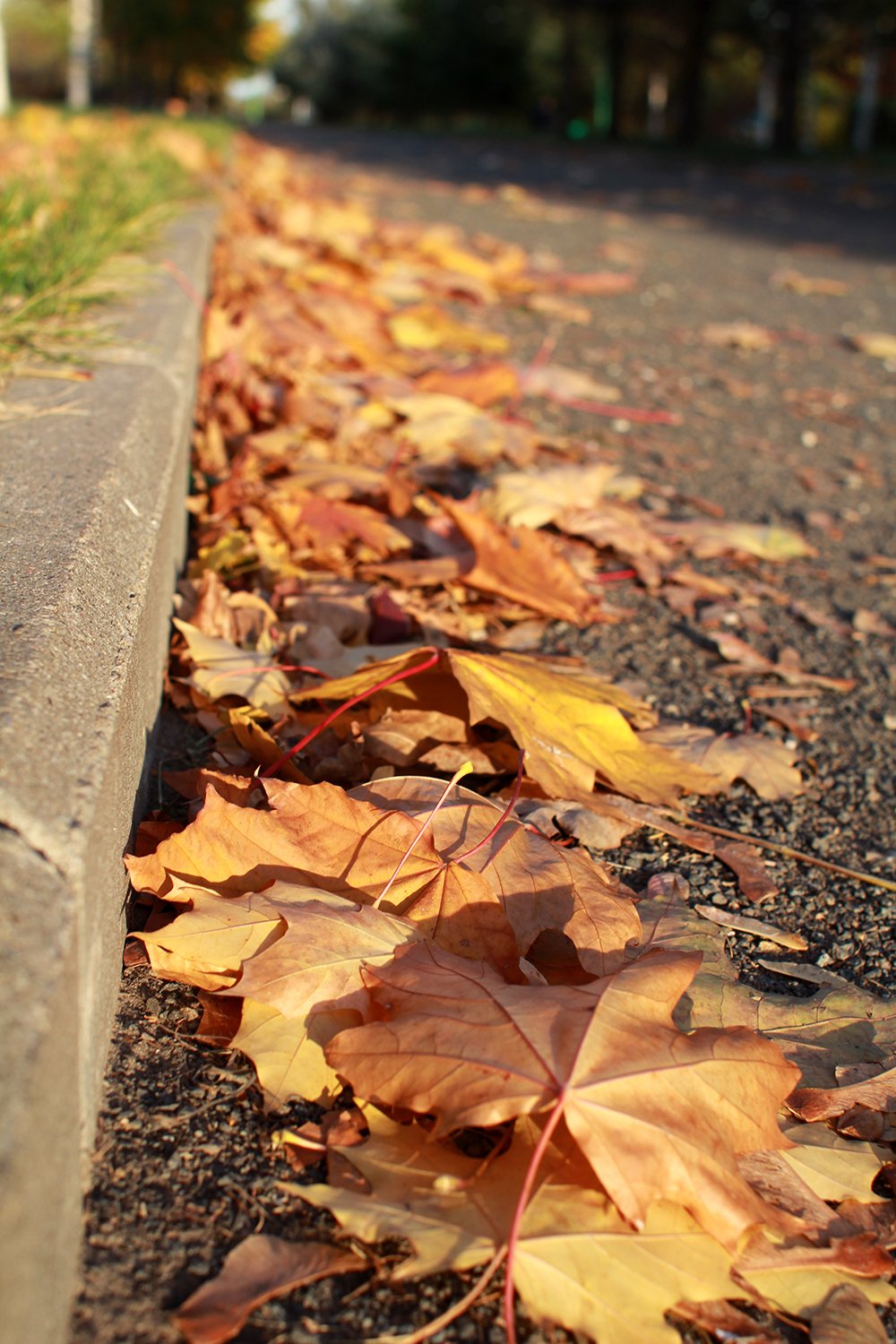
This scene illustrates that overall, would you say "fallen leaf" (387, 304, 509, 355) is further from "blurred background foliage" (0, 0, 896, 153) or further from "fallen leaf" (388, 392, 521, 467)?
"blurred background foliage" (0, 0, 896, 153)

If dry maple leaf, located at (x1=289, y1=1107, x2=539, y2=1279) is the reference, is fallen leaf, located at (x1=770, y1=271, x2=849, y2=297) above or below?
above

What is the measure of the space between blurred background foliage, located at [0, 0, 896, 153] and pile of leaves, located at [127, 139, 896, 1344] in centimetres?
1646

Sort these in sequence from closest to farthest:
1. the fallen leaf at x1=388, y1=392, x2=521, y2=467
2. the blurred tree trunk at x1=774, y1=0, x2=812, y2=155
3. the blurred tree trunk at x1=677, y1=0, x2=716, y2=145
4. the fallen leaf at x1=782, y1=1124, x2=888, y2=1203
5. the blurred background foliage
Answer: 1. the fallen leaf at x1=782, y1=1124, x2=888, y2=1203
2. the fallen leaf at x1=388, y1=392, x2=521, y2=467
3. the blurred tree trunk at x1=774, y1=0, x2=812, y2=155
4. the blurred tree trunk at x1=677, y1=0, x2=716, y2=145
5. the blurred background foliage

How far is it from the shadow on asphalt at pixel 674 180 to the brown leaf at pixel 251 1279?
746cm

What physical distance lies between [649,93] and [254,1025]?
46643mm

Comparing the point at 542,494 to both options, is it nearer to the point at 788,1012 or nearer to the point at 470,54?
the point at 788,1012

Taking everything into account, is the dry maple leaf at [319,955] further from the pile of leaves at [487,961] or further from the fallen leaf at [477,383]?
the fallen leaf at [477,383]

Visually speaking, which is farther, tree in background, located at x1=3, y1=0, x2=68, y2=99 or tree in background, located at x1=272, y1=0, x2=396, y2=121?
tree in background, located at x1=3, y1=0, x2=68, y2=99

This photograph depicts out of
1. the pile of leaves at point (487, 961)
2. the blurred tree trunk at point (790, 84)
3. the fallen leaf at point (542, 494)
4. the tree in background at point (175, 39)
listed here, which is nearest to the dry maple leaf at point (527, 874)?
the pile of leaves at point (487, 961)

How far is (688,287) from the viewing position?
18.6 ft

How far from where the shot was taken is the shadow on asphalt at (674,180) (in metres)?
8.54

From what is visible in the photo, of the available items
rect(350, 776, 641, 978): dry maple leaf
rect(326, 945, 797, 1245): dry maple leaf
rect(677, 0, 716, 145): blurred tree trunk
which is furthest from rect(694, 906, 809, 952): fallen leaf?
rect(677, 0, 716, 145): blurred tree trunk

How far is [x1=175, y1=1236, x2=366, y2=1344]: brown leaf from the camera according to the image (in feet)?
2.73

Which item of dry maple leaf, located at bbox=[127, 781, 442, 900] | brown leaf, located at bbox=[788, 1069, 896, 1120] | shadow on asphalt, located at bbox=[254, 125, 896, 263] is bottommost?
brown leaf, located at bbox=[788, 1069, 896, 1120]
